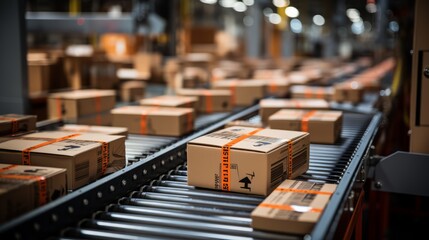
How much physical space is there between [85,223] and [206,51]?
510 inches

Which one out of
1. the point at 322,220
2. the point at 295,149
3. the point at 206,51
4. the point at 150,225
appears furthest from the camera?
the point at 206,51

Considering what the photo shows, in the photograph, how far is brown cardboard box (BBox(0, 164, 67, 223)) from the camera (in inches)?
93.0

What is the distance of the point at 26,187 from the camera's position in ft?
8.11

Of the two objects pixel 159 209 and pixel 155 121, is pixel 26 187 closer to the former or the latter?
pixel 159 209

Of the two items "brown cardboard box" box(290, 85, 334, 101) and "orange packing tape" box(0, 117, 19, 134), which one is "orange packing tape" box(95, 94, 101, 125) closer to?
"orange packing tape" box(0, 117, 19, 134)

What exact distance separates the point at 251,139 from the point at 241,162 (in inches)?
11.5

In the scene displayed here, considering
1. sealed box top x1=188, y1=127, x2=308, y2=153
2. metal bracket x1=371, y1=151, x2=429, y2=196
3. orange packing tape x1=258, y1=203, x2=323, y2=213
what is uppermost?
sealed box top x1=188, y1=127, x2=308, y2=153

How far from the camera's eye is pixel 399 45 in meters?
8.61

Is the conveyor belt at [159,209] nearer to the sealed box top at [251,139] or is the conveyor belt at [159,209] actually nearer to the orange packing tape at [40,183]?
the orange packing tape at [40,183]

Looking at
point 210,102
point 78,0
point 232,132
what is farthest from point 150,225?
point 78,0

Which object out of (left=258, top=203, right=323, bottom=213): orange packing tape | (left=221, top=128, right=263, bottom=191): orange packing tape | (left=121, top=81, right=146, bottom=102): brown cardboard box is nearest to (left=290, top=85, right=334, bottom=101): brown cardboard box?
(left=121, top=81, right=146, bottom=102): brown cardboard box

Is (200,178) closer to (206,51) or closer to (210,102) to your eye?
(210,102)

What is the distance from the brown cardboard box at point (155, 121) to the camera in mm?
4730

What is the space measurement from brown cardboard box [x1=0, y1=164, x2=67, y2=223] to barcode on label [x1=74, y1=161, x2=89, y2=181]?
6.5 inches
